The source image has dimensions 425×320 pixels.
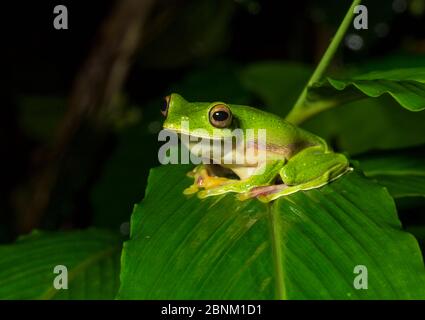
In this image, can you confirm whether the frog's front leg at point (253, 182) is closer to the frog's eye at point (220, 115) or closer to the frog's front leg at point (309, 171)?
the frog's front leg at point (309, 171)

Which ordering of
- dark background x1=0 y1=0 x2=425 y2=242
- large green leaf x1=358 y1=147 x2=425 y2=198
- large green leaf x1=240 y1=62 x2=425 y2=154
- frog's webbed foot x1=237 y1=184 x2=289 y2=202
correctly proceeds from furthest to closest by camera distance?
dark background x1=0 y1=0 x2=425 y2=242
large green leaf x1=240 y1=62 x2=425 y2=154
large green leaf x1=358 y1=147 x2=425 y2=198
frog's webbed foot x1=237 y1=184 x2=289 y2=202

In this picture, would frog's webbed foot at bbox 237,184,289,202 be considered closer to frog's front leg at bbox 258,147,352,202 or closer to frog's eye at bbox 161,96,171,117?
frog's front leg at bbox 258,147,352,202

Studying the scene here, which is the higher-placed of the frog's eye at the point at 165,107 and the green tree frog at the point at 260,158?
the frog's eye at the point at 165,107

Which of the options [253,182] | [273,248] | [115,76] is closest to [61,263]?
[253,182]

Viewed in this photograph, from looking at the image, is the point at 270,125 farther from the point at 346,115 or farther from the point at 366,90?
the point at 346,115

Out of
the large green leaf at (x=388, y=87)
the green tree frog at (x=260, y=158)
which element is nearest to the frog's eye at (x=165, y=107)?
the green tree frog at (x=260, y=158)

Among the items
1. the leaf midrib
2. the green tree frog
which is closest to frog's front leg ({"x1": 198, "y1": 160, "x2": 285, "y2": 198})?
the green tree frog
